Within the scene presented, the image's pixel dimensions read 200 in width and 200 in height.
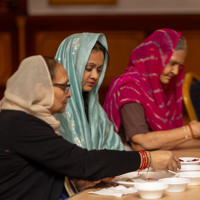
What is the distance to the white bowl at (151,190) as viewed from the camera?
1.55 m

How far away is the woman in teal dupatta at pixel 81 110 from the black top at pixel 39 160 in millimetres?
A: 475

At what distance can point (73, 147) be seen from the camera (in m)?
1.63

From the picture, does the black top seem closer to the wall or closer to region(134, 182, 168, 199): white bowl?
region(134, 182, 168, 199): white bowl

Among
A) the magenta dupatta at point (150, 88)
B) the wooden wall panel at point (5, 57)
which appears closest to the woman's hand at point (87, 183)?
the magenta dupatta at point (150, 88)

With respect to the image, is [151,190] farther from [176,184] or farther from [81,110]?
[81,110]

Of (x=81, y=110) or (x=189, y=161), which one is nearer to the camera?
(x=189, y=161)

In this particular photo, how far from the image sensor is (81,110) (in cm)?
226

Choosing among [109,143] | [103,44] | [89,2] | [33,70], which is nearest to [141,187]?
[33,70]

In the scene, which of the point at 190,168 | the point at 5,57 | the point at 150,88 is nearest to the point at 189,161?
the point at 190,168

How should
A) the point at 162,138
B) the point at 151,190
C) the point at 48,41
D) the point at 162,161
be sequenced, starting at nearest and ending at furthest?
1. the point at 151,190
2. the point at 162,161
3. the point at 162,138
4. the point at 48,41

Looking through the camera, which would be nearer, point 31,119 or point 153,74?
point 31,119

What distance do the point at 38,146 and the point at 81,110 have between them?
0.71 meters

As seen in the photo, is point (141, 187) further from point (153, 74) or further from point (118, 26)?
point (118, 26)

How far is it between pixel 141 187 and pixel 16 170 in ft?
1.42
